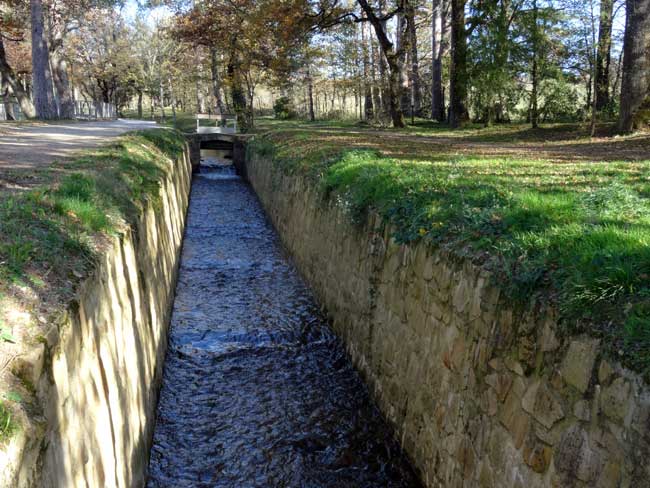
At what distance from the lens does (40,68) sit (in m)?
24.6

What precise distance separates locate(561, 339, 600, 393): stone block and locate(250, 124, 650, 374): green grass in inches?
3.3

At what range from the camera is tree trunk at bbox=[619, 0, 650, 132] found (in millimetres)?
12914

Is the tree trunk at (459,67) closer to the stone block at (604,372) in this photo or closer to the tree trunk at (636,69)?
the tree trunk at (636,69)

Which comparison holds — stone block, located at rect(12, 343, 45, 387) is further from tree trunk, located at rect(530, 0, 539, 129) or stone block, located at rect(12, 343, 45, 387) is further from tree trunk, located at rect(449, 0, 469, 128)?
tree trunk, located at rect(449, 0, 469, 128)

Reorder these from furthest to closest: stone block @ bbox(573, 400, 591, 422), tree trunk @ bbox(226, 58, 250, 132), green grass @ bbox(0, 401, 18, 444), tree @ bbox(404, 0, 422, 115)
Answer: tree trunk @ bbox(226, 58, 250, 132) < tree @ bbox(404, 0, 422, 115) < stone block @ bbox(573, 400, 591, 422) < green grass @ bbox(0, 401, 18, 444)

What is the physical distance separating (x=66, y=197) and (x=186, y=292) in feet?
14.2

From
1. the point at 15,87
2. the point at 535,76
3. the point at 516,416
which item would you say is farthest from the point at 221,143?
the point at 516,416

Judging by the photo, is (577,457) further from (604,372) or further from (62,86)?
(62,86)

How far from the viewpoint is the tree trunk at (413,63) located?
23805 millimetres

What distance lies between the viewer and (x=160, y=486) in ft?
16.9

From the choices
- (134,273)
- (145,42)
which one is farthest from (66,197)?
(145,42)

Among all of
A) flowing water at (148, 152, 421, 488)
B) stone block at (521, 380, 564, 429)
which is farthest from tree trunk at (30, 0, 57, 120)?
stone block at (521, 380, 564, 429)

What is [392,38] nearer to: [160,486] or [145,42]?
[145,42]

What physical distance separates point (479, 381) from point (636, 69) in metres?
12.1
